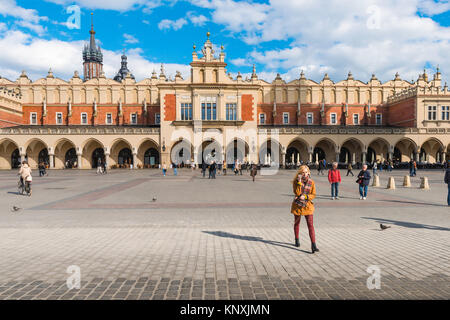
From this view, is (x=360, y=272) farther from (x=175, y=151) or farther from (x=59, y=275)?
(x=175, y=151)

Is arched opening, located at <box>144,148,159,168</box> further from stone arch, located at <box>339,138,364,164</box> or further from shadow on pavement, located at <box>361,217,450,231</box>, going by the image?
shadow on pavement, located at <box>361,217,450,231</box>

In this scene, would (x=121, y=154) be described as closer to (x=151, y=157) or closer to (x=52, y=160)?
(x=151, y=157)

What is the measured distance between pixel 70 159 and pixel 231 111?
25.3 metres

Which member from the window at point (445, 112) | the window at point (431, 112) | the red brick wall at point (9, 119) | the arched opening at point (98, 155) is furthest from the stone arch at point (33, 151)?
the window at point (445, 112)

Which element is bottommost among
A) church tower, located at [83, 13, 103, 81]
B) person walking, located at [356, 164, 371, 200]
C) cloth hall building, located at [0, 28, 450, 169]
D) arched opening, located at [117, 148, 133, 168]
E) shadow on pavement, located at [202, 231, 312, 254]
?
shadow on pavement, located at [202, 231, 312, 254]

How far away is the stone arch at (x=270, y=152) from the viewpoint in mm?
39750

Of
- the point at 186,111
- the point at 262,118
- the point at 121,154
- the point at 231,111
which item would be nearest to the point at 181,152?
the point at 186,111

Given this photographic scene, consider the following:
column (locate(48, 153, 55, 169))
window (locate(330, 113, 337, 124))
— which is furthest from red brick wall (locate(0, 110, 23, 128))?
window (locate(330, 113, 337, 124))

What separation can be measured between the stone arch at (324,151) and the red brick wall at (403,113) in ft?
39.1

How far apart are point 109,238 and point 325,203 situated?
8142 millimetres

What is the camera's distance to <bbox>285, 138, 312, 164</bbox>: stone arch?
41.1 m

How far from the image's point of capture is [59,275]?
4406 mm

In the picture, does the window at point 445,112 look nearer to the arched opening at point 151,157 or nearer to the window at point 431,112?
the window at point 431,112

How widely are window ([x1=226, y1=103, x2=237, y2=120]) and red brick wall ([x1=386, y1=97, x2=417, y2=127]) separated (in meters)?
25.9
